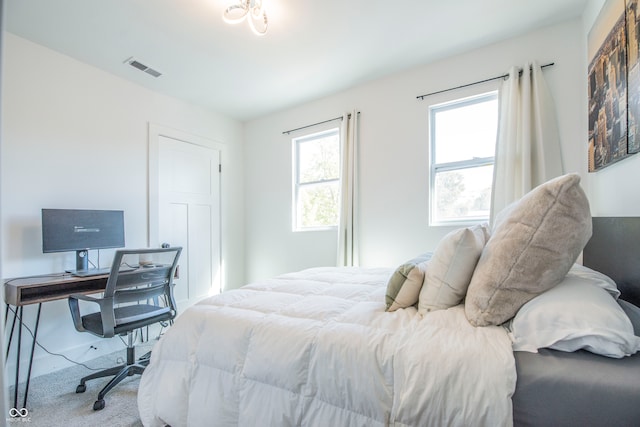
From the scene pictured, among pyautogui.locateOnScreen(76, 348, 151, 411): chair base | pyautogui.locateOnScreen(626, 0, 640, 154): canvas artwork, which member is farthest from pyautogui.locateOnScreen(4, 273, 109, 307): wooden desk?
pyautogui.locateOnScreen(626, 0, 640, 154): canvas artwork

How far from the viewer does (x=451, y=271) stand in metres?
1.29

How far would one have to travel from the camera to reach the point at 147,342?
116 inches

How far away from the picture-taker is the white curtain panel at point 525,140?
235cm

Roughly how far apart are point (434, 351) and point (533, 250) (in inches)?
19.5

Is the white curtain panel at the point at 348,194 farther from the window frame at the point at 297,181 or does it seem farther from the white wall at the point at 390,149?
the window frame at the point at 297,181

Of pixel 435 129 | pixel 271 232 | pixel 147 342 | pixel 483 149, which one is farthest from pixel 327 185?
pixel 147 342

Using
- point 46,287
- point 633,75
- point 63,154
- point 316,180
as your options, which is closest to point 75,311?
point 46,287

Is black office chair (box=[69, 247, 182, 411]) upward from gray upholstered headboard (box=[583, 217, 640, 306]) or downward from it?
downward

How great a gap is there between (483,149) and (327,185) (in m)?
1.67

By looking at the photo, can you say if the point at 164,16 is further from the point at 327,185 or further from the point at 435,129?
the point at 435,129

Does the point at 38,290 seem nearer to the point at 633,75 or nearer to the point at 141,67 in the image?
the point at 141,67

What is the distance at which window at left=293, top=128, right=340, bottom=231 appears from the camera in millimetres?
3645

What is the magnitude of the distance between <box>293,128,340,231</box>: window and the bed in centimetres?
218

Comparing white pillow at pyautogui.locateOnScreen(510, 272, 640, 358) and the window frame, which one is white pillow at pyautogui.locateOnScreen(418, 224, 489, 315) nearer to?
white pillow at pyautogui.locateOnScreen(510, 272, 640, 358)
